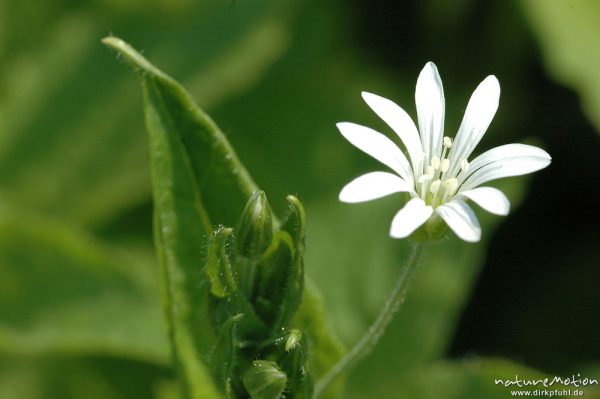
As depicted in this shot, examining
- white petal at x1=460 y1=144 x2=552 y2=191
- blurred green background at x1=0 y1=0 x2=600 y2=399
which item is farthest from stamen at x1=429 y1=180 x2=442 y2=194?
blurred green background at x1=0 y1=0 x2=600 y2=399

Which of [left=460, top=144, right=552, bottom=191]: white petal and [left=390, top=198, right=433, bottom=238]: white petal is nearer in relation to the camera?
[left=390, top=198, right=433, bottom=238]: white petal

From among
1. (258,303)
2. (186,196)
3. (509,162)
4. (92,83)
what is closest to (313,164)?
(92,83)

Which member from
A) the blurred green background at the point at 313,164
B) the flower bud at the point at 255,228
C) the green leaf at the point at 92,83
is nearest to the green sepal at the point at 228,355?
the flower bud at the point at 255,228

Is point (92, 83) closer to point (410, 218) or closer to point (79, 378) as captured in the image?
point (79, 378)

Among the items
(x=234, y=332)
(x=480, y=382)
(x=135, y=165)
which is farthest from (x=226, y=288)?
(x=135, y=165)

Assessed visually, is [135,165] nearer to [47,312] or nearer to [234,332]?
[47,312]

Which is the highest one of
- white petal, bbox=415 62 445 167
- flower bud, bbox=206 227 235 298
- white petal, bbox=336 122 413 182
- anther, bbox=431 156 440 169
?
white petal, bbox=415 62 445 167

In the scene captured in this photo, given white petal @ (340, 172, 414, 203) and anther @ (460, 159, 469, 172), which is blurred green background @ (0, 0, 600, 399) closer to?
anther @ (460, 159, 469, 172)
